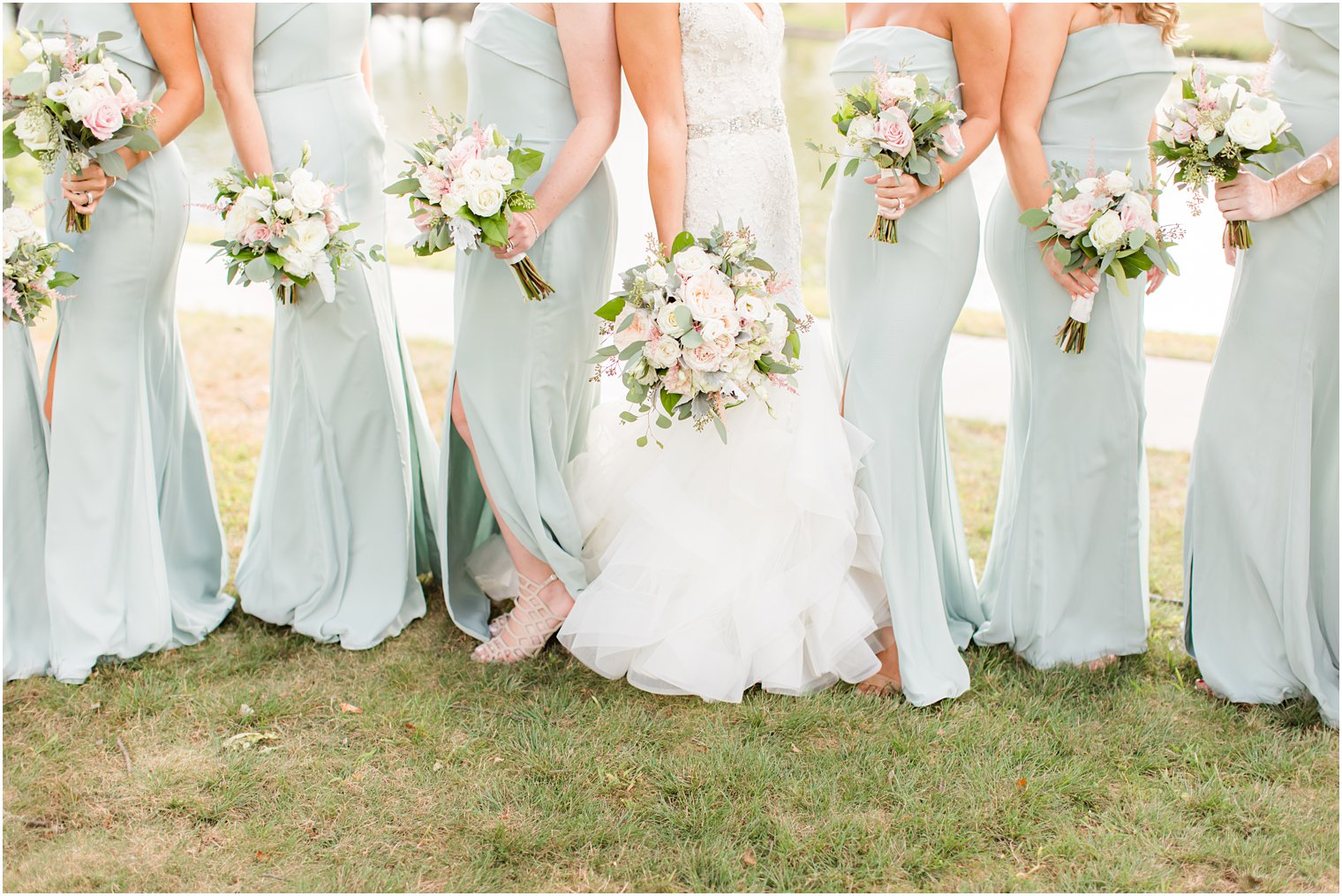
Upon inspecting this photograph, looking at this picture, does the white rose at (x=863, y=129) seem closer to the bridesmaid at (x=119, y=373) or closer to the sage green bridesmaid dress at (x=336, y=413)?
the sage green bridesmaid dress at (x=336, y=413)

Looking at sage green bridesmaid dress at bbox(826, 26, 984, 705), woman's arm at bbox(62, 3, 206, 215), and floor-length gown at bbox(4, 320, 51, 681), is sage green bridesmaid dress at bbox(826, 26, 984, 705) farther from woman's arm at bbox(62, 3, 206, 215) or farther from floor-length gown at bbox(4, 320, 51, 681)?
floor-length gown at bbox(4, 320, 51, 681)

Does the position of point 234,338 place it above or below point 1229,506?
below

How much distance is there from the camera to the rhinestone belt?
3945 mm

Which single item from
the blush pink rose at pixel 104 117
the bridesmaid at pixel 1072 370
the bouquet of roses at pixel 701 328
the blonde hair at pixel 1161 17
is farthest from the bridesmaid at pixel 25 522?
the blonde hair at pixel 1161 17

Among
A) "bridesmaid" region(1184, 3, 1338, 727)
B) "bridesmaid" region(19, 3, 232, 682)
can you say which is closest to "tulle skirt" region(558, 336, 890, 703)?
"bridesmaid" region(1184, 3, 1338, 727)

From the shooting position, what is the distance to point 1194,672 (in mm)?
4270

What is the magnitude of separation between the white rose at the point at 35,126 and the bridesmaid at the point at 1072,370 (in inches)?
125

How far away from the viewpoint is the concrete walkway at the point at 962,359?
7.12 metres

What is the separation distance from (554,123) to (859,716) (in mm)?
2316

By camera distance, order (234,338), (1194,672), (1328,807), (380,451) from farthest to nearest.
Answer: (234,338)
(380,451)
(1194,672)
(1328,807)

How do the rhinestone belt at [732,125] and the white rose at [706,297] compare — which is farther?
the rhinestone belt at [732,125]

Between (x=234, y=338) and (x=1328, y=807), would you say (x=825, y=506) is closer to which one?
(x=1328, y=807)

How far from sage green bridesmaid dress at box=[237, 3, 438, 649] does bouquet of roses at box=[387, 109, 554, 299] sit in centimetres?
69

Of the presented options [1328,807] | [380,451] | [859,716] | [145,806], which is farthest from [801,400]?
[145,806]
